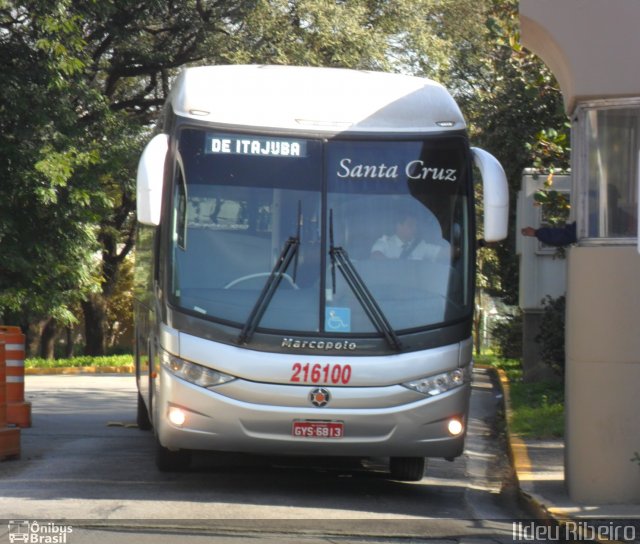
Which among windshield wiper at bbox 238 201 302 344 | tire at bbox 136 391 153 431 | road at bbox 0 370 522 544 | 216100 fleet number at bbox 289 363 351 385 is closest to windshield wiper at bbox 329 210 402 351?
windshield wiper at bbox 238 201 302 344

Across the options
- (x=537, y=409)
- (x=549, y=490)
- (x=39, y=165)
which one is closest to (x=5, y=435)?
(x=549, y=490)

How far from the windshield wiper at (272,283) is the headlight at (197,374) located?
1.00 ft

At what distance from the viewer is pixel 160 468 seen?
33.7 feet

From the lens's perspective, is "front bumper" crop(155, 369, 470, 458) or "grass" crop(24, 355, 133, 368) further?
"grass" crop(24, 355, 133, 368)

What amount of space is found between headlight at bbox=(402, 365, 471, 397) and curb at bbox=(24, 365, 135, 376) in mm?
18448

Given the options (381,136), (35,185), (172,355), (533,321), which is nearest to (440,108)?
(381,136)

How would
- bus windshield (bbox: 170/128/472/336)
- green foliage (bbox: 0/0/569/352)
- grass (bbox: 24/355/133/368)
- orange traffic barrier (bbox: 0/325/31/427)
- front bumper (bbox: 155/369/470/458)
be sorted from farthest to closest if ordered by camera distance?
grass (bbox: 24/355/133/368)
green foliage (bbox: 0/0/569/352)
orange traffic barrier (bbox: 0/325/31/427)
bus windshield (bbox: 170/128/472/336)
front bumper (bbox: 155/369/470/458)

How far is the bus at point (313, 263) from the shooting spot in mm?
8797

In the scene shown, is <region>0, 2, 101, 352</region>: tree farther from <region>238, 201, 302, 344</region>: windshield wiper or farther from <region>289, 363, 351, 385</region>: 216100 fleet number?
<region>289, 363, 351, 385</region>: 216100 fleet number

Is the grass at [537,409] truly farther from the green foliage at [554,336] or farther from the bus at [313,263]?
the bus at [313,263]

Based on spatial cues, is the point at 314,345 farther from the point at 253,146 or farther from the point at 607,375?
the point at 607,375

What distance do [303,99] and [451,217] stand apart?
1545 millimetres

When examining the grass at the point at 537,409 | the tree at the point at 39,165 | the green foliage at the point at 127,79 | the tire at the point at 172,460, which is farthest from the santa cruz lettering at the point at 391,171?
the tree at the point at 39,165

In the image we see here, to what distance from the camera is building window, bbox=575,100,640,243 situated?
339 inches
